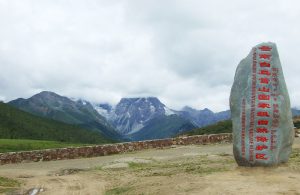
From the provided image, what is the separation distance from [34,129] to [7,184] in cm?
12030

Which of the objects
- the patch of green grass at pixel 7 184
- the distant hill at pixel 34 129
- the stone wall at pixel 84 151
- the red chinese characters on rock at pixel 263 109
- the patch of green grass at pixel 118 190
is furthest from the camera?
the distant hill at pixel 34 129

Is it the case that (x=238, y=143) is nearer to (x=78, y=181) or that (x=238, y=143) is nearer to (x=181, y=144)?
(x=78, y=181)

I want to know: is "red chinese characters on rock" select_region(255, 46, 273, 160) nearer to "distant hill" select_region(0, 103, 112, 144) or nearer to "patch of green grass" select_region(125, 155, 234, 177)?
"patch of green grass" select_region(125, 155, 234, 177)

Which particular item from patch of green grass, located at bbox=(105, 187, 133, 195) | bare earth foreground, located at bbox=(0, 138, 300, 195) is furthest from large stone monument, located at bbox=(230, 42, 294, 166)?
patch of green grass, located at bbox=(105, 187, 133, 195)

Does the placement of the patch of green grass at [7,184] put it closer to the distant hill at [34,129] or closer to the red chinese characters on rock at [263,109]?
the red chinese characters on rock at [263,109]

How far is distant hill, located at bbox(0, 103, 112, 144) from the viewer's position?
129 m

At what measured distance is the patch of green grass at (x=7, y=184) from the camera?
20111mm

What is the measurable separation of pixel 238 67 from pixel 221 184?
5546mm

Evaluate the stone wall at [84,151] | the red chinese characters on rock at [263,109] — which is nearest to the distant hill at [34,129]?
the stone wall at [84,151]

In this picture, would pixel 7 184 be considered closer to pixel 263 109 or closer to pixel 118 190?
pixel 118 190

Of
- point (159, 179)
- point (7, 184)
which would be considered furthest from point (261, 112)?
point (7, 184)

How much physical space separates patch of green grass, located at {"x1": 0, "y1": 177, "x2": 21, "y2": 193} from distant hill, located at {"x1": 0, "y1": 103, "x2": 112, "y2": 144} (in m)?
98.8

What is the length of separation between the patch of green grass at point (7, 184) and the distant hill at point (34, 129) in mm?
98800

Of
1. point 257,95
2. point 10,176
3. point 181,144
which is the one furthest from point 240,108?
point 181,144
